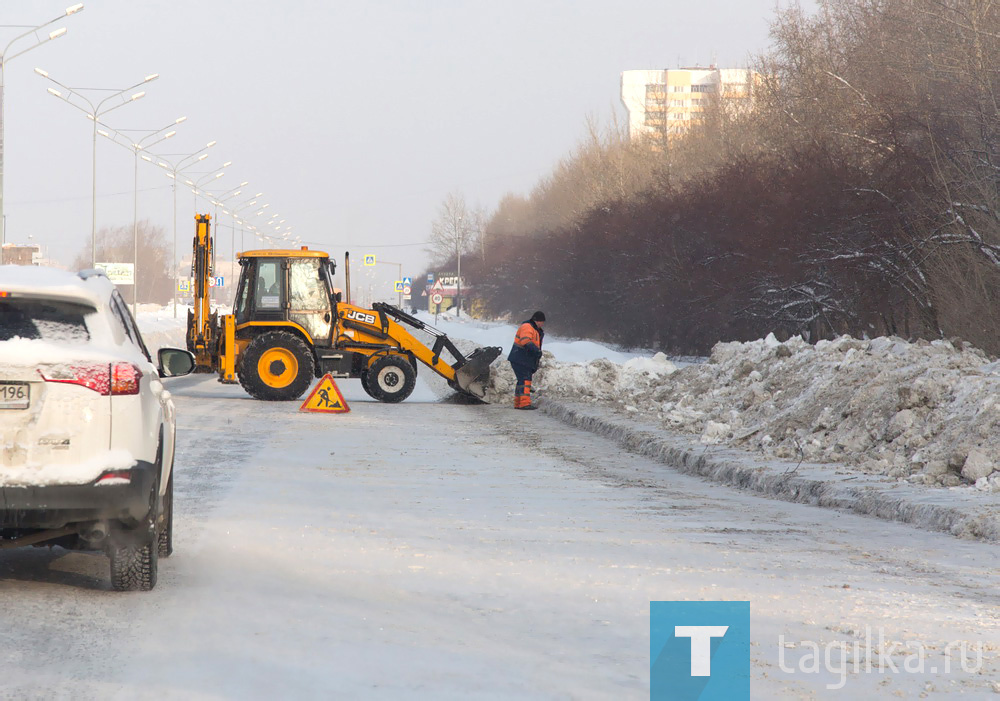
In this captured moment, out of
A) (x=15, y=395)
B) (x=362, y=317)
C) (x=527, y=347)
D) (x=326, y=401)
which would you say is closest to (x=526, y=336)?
(x=527, y=347)

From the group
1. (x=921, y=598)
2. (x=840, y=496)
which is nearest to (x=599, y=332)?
(x=840, y=496)

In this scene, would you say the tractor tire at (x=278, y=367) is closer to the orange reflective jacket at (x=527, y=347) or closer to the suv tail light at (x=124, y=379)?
the orange reflective jacket at (x=527, y=347)

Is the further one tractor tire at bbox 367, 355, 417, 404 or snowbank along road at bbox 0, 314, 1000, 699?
tractor tire at bbox 367, 355, 417, 404

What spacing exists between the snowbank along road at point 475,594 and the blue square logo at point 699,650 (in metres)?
0.08

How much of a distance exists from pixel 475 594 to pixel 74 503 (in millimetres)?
2273

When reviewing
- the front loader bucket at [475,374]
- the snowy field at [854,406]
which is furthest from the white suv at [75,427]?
the front loader bucket at [475,374]

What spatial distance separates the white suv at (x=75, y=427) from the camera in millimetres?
6613

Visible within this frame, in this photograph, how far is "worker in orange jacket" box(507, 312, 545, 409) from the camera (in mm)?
24062

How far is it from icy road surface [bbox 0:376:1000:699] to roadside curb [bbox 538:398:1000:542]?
38 cm

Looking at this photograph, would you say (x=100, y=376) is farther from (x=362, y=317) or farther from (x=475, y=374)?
(x=475, y=374)

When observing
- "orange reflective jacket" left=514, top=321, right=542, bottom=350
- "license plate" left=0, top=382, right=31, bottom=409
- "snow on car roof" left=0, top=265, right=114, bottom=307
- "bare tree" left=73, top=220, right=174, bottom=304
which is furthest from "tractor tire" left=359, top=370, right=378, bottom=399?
"bare tree" left=73, top=220, right=174, bottom=304

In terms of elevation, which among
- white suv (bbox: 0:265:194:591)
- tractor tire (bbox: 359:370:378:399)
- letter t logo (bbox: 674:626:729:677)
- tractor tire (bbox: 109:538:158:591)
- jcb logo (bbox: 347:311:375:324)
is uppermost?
jcb logo (bbox: 347:311:375:324)

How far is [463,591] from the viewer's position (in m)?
7.45

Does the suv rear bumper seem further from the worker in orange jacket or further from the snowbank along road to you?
the worker in orange jacket
